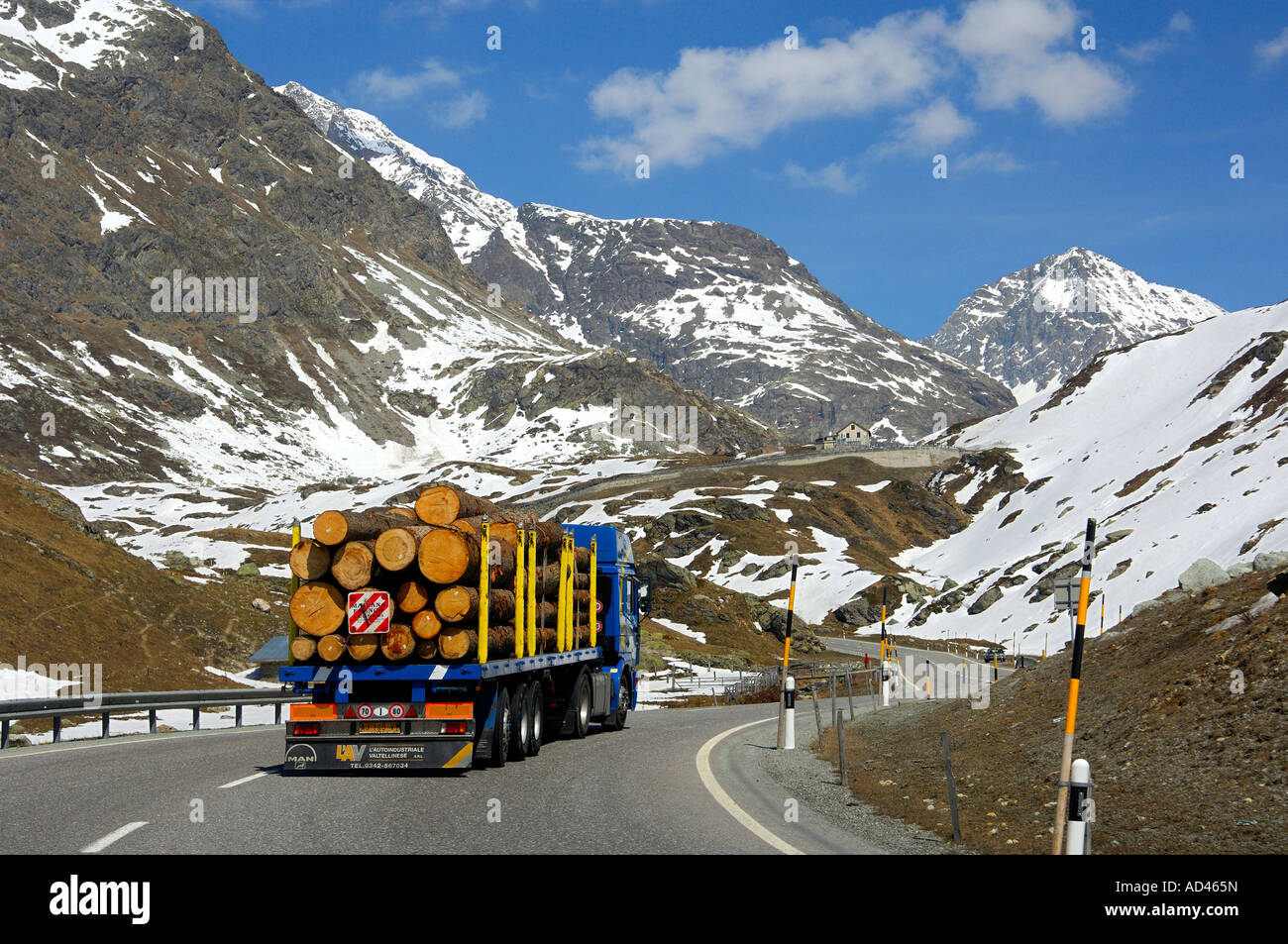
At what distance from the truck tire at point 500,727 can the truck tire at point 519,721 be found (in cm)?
30

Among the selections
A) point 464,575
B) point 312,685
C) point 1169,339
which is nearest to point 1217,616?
point 464,575

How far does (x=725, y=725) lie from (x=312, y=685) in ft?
47.5

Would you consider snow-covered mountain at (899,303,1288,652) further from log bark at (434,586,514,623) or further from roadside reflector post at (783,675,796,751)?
log bark at (434,586,514,623)

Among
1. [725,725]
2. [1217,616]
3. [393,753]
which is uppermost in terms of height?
[1217,616]

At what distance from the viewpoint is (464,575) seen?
50.9 feet

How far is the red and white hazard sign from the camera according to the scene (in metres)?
15.2

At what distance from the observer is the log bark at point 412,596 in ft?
50.4

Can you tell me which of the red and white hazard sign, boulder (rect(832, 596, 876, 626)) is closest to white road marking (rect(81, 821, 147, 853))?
the red and white hazard sign

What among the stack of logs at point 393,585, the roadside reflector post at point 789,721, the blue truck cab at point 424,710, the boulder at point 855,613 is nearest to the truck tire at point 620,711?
the roadside reflector post at point 789,721

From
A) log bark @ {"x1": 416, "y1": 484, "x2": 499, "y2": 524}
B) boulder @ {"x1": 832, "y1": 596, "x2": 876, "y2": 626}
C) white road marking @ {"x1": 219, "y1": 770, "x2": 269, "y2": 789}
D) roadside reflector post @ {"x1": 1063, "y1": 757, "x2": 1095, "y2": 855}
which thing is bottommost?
boulder @ {"x1": 832, "y1": 596, "x2": 876, "y2": 626}

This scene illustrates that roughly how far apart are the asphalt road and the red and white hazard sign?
1.98m

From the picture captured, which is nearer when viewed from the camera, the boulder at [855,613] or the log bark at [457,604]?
the log bark at [457,604]

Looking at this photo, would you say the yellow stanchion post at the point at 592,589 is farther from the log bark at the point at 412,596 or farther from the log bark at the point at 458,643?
the log bark at the point at 412,596
